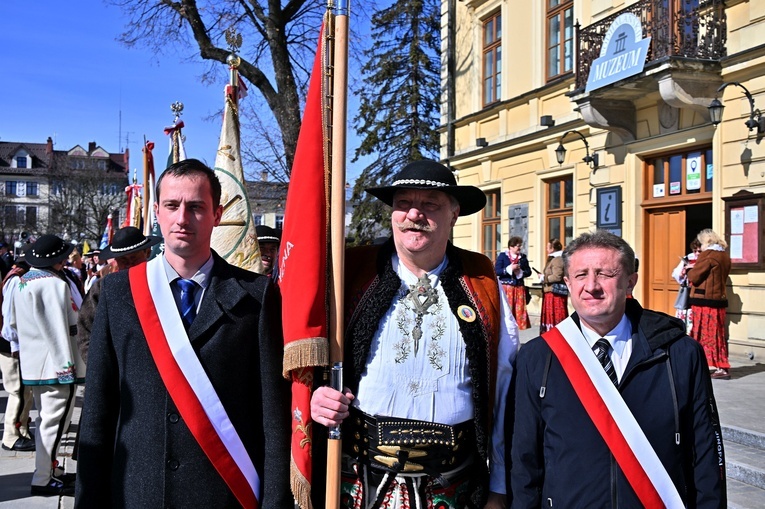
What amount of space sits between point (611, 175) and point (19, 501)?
35.5 feet

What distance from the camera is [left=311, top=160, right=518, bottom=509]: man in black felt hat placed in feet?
8.48

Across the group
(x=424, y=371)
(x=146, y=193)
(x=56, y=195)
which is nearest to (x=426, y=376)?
(x=424, y=371)

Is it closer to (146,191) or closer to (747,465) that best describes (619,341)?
(747,465)

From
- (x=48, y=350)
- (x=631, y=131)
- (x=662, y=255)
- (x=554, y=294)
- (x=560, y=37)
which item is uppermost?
(x=560, y=37)

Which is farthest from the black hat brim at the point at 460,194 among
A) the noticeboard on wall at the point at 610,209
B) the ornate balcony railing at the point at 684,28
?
the noticeboard on wall at the point at 610,209

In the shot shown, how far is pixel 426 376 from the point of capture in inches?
103

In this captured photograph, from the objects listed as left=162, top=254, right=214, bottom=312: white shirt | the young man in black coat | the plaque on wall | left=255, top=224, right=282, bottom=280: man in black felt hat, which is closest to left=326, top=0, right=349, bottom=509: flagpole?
the young man in black coat

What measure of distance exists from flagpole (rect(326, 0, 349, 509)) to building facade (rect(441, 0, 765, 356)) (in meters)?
8.49

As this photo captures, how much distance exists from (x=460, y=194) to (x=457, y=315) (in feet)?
1.62

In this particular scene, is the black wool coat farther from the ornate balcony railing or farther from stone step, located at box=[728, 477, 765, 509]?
the ornate balcony railing

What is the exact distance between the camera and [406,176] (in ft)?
9.04

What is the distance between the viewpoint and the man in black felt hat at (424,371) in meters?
2.59

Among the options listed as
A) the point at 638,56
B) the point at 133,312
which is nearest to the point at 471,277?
the point at 133,312

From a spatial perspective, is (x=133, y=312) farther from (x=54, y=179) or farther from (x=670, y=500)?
(x=54, y=179)
